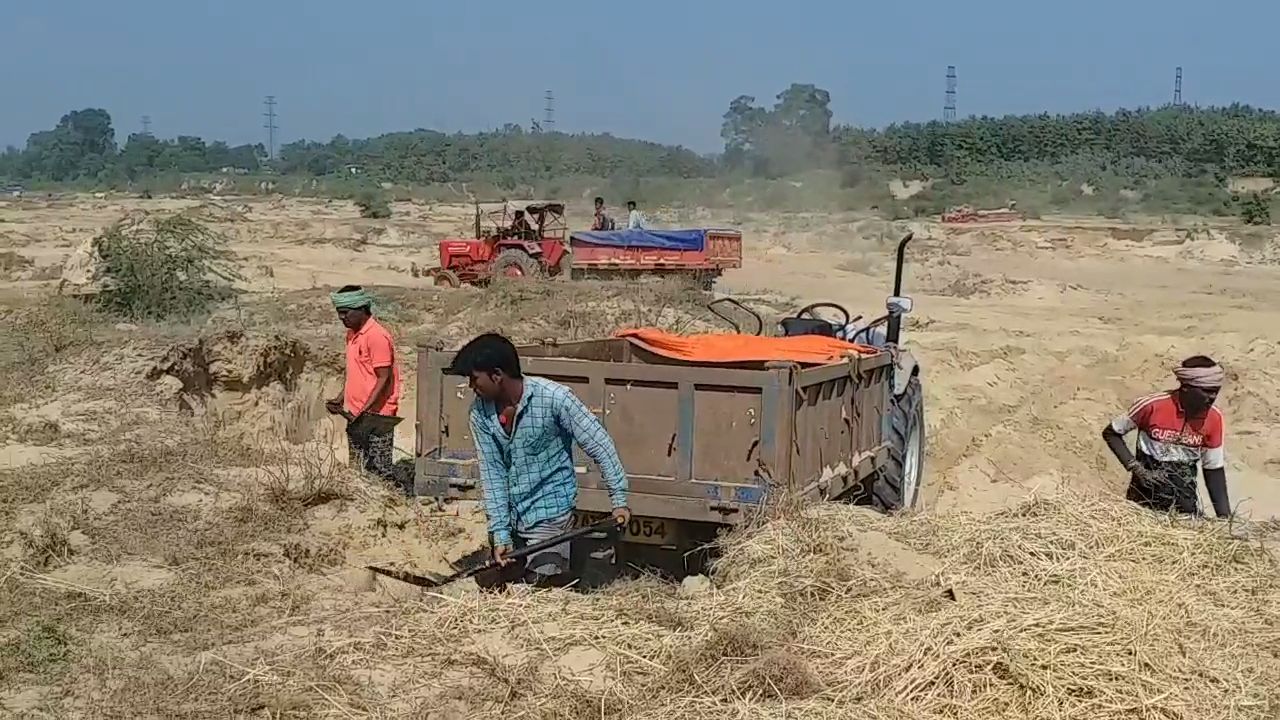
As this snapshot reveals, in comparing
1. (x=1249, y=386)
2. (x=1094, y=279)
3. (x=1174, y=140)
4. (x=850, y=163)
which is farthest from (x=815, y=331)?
(x=1174, y=140)

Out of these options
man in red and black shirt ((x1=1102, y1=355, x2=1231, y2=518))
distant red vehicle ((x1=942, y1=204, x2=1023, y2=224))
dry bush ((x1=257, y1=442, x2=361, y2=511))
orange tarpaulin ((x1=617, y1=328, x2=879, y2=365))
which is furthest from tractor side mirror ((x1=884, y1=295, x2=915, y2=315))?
distant red vehicle ((x1=942, y1=204, x2=1023, y2=224))

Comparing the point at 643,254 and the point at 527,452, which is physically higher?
the point at 643,254

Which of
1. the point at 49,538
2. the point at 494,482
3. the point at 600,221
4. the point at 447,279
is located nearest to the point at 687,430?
the point at 494,482

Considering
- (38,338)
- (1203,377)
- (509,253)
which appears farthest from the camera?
(509,253)

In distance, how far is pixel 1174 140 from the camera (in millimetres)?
60562

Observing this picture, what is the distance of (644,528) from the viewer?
6.70 meters

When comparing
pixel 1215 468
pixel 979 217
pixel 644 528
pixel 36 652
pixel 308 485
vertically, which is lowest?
pixel 36 652

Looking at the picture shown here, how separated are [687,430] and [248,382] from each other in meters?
7.23

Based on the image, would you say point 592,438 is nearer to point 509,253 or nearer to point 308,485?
point 308,485

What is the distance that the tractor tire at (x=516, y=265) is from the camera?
69.3ft

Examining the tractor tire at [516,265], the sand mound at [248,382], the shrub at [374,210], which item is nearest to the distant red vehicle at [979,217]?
the shrub at [374,210]

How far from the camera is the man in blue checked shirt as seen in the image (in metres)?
5.30

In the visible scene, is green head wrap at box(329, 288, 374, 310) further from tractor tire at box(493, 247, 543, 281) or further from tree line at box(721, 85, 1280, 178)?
tree line at box(721, 85, 1280, 178)

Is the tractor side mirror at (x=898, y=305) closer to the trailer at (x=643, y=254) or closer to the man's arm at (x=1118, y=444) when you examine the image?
the man's arm at (x=1118, y=444)
